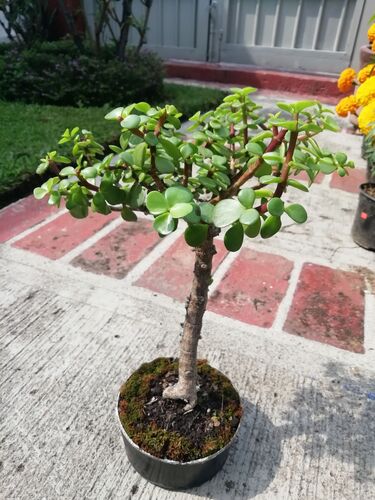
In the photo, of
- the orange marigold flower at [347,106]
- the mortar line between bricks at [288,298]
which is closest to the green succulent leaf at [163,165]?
the mortar line between bricks at [288,298]

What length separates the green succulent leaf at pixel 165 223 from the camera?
860 millimetres

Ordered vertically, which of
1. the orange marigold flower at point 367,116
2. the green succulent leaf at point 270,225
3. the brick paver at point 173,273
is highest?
the green succulent leaf at point 270,225

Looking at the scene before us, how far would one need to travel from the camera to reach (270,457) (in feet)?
5.36

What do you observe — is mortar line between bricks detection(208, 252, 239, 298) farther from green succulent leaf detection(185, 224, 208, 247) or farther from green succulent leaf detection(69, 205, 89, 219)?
green succulent leaf detection(185, 224, 208, 247)

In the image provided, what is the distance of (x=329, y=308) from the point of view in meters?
2.45

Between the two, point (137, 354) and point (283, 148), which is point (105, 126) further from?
point (283, 148)

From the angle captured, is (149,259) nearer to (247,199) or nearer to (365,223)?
(365,223)

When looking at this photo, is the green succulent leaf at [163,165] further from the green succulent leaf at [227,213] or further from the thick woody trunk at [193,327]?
the thick woody trunk at [193,327]

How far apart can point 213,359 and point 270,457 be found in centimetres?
53

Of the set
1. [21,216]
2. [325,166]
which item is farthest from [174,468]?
[21,216]

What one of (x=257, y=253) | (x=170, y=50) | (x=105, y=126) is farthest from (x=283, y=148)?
(x=170, y=50)

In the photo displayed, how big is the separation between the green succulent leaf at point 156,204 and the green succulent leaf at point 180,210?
22 mm

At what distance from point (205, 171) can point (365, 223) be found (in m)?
2.21

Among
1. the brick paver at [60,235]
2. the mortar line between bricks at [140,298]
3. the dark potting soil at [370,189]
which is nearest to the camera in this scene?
the mortar line between bricks at [140,298]
